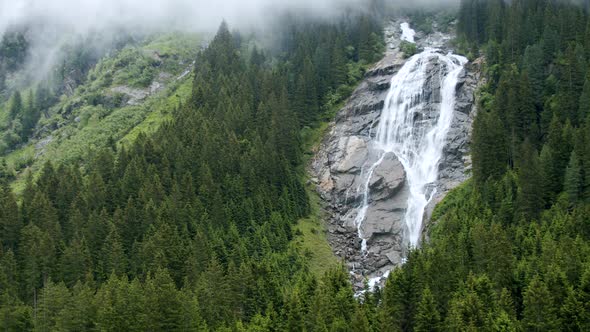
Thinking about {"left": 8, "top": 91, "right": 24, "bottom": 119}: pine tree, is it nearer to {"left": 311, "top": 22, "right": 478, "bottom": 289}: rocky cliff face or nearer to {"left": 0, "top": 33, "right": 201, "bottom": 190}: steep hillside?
{"left": 0, "top": 33, "right": 201, "bottom": 190}: steep hillside

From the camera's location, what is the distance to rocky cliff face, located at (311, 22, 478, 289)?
110m

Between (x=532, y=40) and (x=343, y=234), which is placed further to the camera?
(x=532, y=40)

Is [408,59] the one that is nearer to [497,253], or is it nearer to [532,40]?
[532,40]

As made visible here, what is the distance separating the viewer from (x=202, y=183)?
112 metres

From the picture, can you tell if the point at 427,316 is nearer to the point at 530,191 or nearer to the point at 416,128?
the point at 530,191

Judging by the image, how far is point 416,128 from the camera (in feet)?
431

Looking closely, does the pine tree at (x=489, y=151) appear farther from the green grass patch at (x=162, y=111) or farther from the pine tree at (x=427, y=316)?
A: the green grass patch at (x=162, y=111)

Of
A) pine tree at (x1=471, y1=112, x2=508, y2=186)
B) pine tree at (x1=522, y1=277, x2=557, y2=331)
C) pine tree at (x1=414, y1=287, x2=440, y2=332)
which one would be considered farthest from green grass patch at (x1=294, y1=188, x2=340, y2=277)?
pine tree at (x1=522, y1=277, x2=557, y2=331)

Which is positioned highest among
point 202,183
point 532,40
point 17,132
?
point 532,40

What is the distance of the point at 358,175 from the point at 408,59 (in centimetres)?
4150

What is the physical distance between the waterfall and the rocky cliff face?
0.96 m

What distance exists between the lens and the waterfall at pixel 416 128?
11675 cm

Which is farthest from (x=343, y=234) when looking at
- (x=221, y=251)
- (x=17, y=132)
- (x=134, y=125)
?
(x=17, y=132)

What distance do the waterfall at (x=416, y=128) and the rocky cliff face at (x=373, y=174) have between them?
3.14 feet
